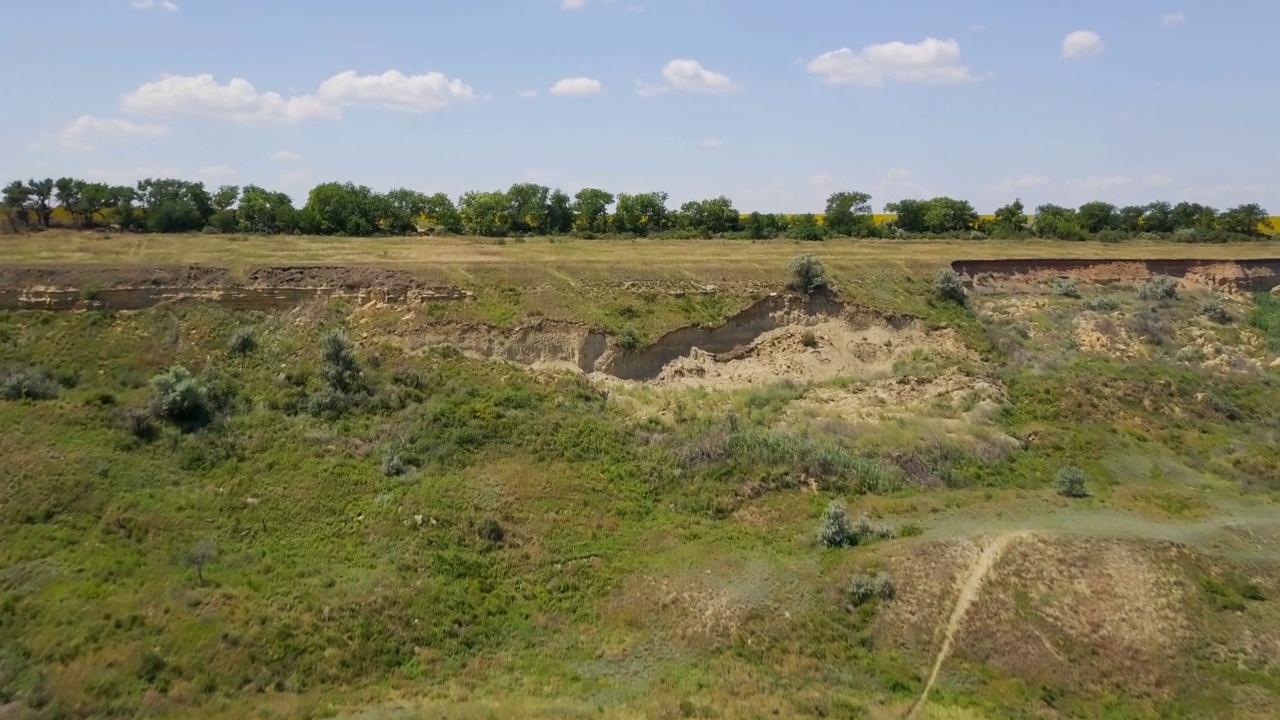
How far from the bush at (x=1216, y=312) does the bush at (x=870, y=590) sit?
37.2 m

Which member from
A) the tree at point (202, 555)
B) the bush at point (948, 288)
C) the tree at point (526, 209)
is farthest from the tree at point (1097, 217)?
the tree at point (202, 555)

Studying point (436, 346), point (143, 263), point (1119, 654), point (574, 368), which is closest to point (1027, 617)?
point (1119, 654)

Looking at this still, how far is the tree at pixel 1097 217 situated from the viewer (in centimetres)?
6731

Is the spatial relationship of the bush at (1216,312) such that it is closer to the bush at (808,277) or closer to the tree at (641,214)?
the bush at (808,277)

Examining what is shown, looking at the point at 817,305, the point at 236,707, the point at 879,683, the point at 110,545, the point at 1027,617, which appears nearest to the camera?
the point at 236,707

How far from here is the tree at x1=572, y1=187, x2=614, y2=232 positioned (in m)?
54.3

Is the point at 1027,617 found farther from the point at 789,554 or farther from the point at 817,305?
the point at 817,305

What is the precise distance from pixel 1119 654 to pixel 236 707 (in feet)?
55.4

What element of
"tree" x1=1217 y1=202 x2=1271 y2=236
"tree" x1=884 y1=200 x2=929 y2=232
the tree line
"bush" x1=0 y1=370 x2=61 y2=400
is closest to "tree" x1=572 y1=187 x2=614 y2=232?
the tree line

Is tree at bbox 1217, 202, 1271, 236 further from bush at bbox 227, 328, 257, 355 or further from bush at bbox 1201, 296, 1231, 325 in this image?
bush at bbox 227, 328, 257, 355

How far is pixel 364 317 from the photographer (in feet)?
104

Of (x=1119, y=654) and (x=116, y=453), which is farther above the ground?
(x=116, y=453)

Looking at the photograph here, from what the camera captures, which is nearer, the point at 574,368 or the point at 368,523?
the point at 368,523

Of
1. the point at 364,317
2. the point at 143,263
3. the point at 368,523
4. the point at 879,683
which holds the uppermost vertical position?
the point at 143,263
